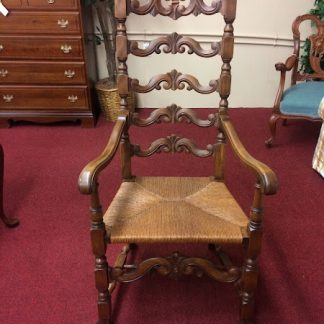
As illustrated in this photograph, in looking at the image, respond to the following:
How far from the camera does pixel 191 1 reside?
1444 mm

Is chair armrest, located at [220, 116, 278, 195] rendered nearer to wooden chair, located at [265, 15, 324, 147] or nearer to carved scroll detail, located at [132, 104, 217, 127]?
carved scroll detail, located at [132, 104, 217, 127]

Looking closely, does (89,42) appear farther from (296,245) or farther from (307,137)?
(296,245)

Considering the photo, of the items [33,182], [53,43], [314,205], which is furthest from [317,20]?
[33,182]

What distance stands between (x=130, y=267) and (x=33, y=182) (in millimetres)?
1356

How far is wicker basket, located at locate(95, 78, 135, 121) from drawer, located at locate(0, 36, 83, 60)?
385 millimetres

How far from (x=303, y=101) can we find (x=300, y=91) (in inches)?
6.5

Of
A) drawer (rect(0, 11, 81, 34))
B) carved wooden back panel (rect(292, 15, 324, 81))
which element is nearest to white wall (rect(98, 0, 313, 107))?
carved wooden back panel (rect(292, 15, 324, 81))

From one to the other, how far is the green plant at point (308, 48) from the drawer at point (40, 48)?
2.03m

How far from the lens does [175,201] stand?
4.79ft

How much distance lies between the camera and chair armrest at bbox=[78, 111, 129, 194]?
44.1 inches

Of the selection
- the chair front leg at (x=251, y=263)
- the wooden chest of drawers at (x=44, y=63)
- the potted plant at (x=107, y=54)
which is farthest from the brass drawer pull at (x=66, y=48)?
the chair front leg at (x=251, y=263)

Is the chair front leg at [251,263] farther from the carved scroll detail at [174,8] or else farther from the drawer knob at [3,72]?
the drawer knob at [3,72]

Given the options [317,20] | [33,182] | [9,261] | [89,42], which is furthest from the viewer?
[89,42]

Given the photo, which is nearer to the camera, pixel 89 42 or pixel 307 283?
pixel 307 283
